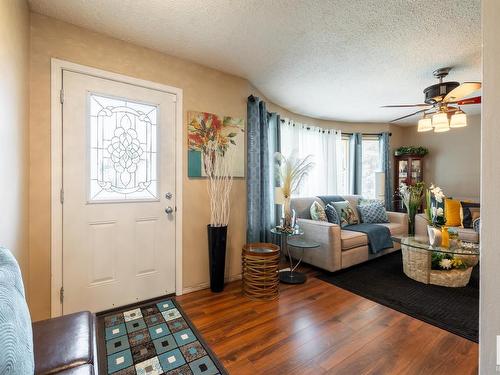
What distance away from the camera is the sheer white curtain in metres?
4.10

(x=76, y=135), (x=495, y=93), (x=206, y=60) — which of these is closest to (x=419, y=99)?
(x=206, y=60)

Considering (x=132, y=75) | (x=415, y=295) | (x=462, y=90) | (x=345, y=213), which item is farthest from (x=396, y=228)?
(x=132, y=75)

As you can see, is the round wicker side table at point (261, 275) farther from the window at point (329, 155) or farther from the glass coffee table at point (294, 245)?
the window at point (329, 155)

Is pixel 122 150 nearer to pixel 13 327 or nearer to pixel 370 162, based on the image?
pixel 13 327

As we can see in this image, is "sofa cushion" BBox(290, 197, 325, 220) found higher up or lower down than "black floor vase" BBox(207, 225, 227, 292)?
higher up

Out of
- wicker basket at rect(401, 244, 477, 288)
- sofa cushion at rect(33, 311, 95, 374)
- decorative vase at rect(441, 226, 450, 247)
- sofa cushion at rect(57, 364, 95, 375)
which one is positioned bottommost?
wicker basket at rect(401, 244, 477, 288)

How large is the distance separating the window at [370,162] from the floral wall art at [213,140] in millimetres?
3329

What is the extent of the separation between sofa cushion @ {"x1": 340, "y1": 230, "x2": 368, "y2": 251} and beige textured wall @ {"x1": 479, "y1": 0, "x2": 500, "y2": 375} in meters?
2.37

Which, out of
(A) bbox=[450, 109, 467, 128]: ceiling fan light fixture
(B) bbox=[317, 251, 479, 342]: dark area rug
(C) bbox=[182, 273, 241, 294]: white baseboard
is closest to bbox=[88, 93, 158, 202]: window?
(C) bbox=[182, 273, 241, 294]: white baseboard

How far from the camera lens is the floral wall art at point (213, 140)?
8.07 feet

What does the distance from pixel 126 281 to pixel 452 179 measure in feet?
18.6

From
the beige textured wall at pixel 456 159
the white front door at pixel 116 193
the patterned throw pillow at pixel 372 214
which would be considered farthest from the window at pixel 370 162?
the white front door at pixel 116 193

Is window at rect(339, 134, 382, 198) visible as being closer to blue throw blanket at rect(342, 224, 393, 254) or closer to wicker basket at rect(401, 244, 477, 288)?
blue throw blanket at rect(342, 224, 393, 254)

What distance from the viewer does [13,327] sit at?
63 centimetres
